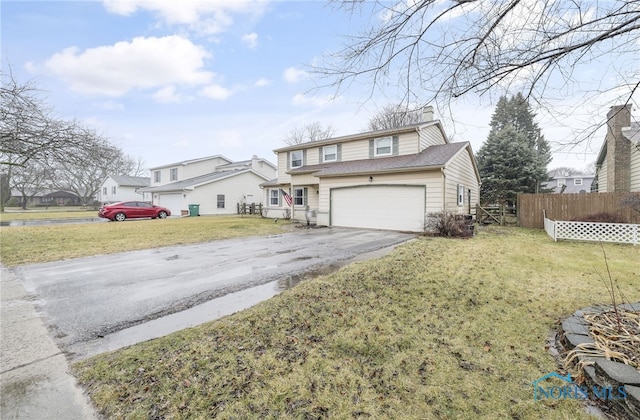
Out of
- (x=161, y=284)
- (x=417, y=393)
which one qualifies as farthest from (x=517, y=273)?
(x=161, y=284)

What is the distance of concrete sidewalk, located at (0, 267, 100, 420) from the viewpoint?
7.46 ft

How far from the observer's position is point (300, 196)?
1931 cm

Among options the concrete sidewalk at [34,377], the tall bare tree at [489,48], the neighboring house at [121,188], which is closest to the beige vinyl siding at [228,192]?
the neighboring house at [121,188]

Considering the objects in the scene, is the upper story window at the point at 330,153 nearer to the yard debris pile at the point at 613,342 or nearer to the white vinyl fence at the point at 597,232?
Result: the white vinyl fence at the point at 597,232

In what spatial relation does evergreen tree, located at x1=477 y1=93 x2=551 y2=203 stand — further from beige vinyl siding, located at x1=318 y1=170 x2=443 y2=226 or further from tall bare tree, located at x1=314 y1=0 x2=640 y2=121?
tall bare tree, located at x1=314 y1=0 x2=640 y2=121

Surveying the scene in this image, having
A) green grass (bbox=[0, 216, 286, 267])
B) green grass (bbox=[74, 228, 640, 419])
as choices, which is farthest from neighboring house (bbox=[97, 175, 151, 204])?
green grass (bbox=[74, 228, 640, 419])

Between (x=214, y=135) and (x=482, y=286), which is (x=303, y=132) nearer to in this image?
(x=214, y=135)

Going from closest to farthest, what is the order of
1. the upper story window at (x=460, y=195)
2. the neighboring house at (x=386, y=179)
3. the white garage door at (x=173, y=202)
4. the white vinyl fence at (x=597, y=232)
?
the white vinyl fence at (x=597, y=232), the neighboring house at (x=386, y=179), the upper story window at (x=460, y=195), the white garage door at (x=173, y=202)

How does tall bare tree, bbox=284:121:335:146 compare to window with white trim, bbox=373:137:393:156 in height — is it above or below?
above

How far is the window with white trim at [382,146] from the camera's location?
1590cm

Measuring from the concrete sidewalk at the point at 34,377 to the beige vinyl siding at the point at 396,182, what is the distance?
12.3 metres

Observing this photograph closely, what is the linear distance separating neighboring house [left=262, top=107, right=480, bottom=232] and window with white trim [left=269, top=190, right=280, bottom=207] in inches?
87.7

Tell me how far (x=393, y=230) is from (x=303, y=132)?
3094 centimetres

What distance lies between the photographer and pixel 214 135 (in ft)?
98.1
